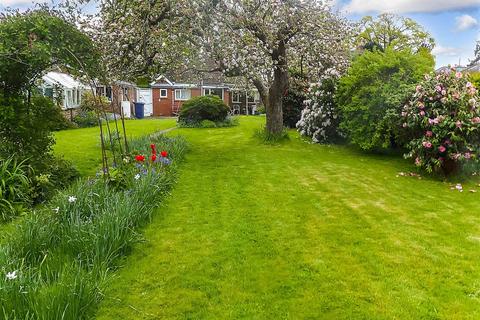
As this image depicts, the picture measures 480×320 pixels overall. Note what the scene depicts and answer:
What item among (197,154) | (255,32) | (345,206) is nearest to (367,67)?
(255,32)

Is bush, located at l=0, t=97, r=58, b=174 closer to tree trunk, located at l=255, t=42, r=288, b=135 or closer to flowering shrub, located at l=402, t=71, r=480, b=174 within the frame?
tree trunk, located at l=255, t=42, r=288, b=135

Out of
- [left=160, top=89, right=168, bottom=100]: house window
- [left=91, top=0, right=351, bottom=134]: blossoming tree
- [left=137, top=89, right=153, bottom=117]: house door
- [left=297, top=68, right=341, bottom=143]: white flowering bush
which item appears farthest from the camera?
[left=160, top=89, right=168, bottom=100]: house window

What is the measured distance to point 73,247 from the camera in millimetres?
5000

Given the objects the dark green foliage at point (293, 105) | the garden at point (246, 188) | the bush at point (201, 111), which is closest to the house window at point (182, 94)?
the bush at point (201, 111)

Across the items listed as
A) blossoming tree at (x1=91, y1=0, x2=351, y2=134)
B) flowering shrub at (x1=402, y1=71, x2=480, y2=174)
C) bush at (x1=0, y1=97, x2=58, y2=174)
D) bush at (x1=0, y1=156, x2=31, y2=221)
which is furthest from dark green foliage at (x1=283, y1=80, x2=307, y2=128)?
bush at (x1=0, y1=156, x2=31, y2=221)

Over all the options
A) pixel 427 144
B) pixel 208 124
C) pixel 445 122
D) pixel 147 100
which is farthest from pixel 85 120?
pixel 445 122

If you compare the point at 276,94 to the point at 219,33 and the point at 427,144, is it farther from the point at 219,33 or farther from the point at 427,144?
the point at 427,144

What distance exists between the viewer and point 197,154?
13.8 metres

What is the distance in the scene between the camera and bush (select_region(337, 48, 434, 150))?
12.2m

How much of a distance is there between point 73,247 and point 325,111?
12.0 meters

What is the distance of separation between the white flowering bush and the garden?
7 centimetres

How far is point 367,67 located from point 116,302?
1111cm

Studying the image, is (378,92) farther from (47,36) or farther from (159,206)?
(47,36)

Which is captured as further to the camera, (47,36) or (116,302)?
(47,36)
